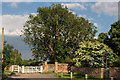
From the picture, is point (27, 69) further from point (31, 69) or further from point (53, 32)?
point (53, 32)

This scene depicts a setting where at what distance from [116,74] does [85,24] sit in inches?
839

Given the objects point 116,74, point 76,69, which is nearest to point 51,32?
point 76,69

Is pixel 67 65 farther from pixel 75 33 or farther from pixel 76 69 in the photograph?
pixel 75 33

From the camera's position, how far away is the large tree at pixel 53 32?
33938 mm

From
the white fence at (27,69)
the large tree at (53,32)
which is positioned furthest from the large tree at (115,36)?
the white fence at (27,69)

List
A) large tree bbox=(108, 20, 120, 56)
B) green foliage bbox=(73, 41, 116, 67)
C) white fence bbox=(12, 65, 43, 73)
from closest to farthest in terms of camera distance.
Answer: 1. green foliage bbox=(73, 41, 116, 67)
2. white fence bbox=(12, 65, 43, 73)
3. large tree bbox=(108, 20, 120, 56)

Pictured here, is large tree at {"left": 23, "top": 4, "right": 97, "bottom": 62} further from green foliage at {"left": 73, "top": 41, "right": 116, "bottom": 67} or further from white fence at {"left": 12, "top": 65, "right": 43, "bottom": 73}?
green foliage at {"left": 73, "top": 41, "right": 116, "bottom": 67}

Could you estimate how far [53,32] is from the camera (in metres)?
35.0

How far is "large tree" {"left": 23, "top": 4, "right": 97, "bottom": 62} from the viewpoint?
33938 mm

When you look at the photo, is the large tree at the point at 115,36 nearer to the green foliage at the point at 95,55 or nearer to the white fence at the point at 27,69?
the green foliage at the point at 95,55

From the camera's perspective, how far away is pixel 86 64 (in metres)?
25.5

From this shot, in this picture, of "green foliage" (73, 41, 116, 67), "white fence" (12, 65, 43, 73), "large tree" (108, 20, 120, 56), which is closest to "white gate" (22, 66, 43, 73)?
"white fence" (12, 65, 43, 73)

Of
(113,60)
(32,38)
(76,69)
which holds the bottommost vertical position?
(76,69)

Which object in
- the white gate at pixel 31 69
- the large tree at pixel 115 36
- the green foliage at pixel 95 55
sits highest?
the large tree at pixel 115 36
